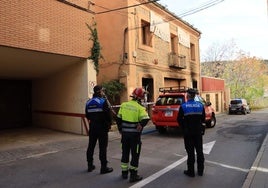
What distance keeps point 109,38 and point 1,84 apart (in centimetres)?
599

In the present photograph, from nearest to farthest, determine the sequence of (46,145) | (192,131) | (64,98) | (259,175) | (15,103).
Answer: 1. (259,175)
2. (192,131)
3. (46,145)
4. (64,98)
5. (15,103)

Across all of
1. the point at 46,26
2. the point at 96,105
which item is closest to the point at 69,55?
the point at 46,26

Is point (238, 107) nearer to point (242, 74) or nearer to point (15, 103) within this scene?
point (242, 74)

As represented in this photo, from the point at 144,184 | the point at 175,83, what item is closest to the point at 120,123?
the point at 144,184

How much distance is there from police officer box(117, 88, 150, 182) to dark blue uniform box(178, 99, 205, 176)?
958mm

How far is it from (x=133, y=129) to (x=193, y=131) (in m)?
1.30

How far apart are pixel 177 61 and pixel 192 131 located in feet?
51.1

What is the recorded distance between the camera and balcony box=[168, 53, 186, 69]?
2084 centimetres

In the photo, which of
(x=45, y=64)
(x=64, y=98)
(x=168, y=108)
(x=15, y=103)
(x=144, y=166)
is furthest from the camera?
(x=15, y=103)

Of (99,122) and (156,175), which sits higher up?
(99,122)

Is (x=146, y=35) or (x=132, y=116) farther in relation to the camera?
(x=146, y=35)

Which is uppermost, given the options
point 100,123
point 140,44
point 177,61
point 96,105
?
point 140,44

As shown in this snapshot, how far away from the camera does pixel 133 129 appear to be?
6.10 meters

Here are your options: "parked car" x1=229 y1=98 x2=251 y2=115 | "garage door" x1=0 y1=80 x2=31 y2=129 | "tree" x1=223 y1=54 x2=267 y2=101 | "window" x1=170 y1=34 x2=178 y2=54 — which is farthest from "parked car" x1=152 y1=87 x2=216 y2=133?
"tree" x1=223 y1=54 x2=267 y2=101
